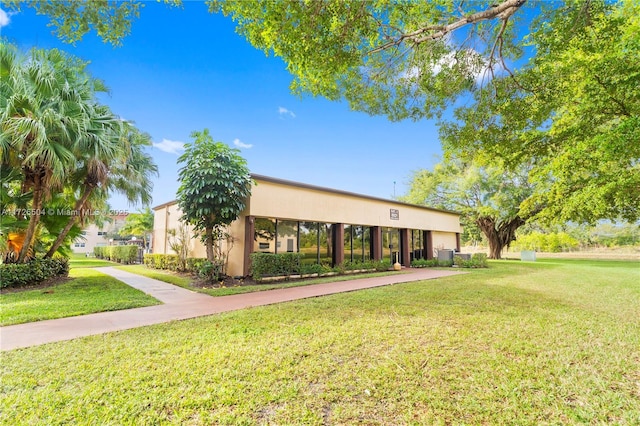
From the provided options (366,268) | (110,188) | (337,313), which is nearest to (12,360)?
(337,313)

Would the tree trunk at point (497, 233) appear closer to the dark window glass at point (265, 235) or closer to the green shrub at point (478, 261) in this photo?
the green shrub at point (478, 261)

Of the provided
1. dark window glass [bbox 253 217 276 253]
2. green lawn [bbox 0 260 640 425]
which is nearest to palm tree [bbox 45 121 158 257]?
dark window glass [bbox 253 217 276 253]

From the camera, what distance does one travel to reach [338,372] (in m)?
3.38

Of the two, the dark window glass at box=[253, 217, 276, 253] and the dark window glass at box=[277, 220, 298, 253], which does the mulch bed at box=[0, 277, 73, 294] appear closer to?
the dark window glass at box=[253, 217, 276, 253]

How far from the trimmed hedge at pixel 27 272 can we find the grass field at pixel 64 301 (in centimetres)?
62

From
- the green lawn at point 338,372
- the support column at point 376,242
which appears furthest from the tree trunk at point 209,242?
the support column at point 376,242

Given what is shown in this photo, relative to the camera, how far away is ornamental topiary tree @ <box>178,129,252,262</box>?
9.65m

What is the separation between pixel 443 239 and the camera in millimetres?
20906

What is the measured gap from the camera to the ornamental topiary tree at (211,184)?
9648 millimetres

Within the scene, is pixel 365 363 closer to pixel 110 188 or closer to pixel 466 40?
pixel 466 40

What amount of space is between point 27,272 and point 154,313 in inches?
244

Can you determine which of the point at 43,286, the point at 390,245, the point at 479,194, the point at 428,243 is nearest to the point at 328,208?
the point at 390,245

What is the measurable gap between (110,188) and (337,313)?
10.2 metres

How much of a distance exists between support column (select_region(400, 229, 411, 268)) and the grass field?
13852 mm
